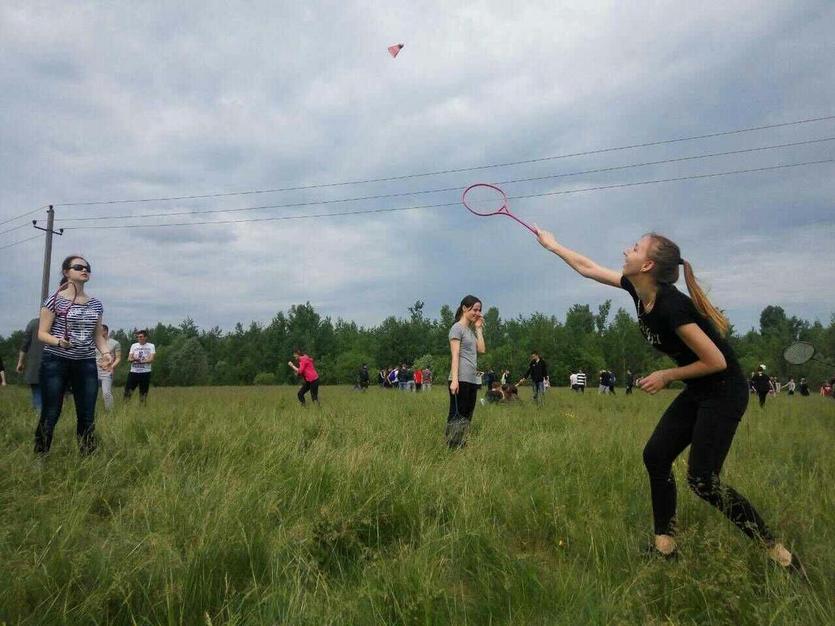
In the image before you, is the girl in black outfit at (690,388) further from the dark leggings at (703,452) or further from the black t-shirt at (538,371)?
the black t-shirt at (538,371)

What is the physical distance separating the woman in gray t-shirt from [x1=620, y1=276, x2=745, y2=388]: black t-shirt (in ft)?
11.4

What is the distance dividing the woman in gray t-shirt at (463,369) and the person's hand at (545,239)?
2.32m

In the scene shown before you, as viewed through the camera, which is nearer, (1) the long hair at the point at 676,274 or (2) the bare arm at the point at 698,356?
(2) the bare arm at the point at 698,356

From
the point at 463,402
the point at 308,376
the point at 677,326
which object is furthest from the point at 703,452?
the point at 308,376

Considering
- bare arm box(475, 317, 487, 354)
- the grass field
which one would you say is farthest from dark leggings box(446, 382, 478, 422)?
the grass field

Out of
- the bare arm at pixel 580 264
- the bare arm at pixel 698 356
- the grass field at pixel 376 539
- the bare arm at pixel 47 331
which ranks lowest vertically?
the grass field at pixel 376 539

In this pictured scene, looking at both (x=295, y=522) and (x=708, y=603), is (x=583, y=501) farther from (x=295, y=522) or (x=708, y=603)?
(x=295, y=522)

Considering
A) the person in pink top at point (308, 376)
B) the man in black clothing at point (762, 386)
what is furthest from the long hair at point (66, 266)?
the man in black clothing at point (762, 386)

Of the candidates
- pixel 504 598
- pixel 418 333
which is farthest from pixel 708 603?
pixel 418 333

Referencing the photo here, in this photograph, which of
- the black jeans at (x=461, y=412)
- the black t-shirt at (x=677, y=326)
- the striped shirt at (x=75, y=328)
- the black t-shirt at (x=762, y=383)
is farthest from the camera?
the black t-shirt at (x=762, y=383)

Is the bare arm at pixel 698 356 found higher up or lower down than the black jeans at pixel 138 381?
higher up

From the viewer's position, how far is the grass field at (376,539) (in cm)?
258

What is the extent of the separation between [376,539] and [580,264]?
2.34m

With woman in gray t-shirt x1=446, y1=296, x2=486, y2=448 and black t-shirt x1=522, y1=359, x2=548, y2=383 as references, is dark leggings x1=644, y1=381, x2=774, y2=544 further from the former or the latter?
black t-shirt x1=522, y1=359, x2=548, y2=383
